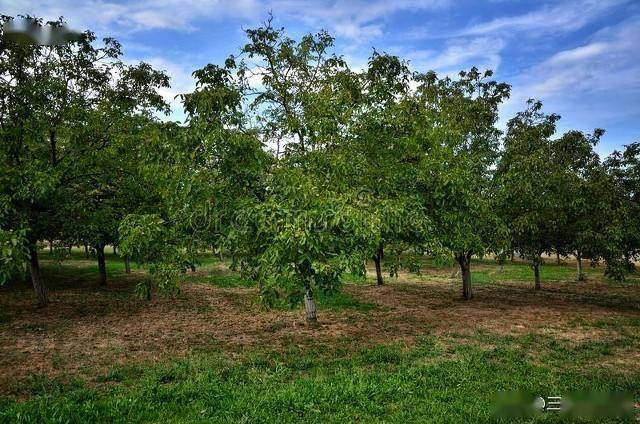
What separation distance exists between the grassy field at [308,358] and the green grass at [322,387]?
0.04 m

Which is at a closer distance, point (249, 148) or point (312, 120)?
point (249, 148)

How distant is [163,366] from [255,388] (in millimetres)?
3206

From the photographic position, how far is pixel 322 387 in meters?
8.91

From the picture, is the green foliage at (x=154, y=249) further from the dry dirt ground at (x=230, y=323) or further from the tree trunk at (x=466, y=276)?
the tree trunk at (x=466, y=276)

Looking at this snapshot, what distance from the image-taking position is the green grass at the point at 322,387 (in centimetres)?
765

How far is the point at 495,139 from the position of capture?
24.7m

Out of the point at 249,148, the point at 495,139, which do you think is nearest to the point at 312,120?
the point at 249,148

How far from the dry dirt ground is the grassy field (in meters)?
0.07

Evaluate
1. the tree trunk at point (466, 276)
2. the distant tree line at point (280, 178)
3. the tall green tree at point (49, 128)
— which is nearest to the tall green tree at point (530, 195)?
the distant tree line at point (280, 178)

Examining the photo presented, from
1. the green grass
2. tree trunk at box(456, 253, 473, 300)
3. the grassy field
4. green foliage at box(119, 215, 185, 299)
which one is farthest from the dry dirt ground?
green foliage at box(119, 215, 185, 299)

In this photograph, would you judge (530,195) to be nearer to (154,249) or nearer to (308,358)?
(308,358)

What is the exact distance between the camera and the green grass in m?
7.65

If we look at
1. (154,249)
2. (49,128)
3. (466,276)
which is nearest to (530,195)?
(466,276)

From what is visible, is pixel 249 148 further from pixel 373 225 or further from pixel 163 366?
pixel 163 366
